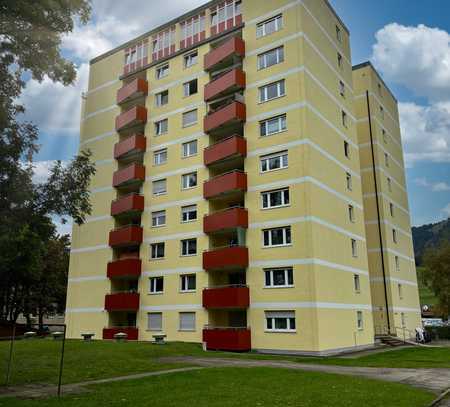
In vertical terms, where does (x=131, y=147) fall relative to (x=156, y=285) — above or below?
above

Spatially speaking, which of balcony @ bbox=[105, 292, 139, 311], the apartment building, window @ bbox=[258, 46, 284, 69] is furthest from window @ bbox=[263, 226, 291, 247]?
balcony @ bbox=[105, 292, 139, 311]

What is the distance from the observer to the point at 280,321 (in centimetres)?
2928

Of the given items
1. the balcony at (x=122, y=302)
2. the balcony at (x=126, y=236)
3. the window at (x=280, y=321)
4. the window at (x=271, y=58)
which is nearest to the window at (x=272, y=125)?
the window at (x=271, y=58)

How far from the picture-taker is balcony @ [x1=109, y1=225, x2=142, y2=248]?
38.0 meters

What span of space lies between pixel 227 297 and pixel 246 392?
56.0ft

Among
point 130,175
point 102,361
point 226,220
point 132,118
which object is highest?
point 132,118

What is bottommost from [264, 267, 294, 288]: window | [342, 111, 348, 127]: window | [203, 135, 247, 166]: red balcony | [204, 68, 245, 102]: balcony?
[264, 267, 294, 288]: window

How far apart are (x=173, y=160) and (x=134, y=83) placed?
29.1 feet

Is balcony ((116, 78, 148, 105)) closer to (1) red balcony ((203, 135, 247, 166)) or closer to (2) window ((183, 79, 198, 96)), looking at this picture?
(2) window ((183, 79, 198, 96))

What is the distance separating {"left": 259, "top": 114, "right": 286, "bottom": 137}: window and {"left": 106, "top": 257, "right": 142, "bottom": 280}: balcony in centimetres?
1447

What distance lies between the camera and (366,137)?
147ft

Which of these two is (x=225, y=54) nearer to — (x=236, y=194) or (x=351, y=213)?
(x=236, y=194)

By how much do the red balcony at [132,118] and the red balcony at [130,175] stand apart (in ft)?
13.8

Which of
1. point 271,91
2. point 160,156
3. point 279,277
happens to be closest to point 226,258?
point 279,277
